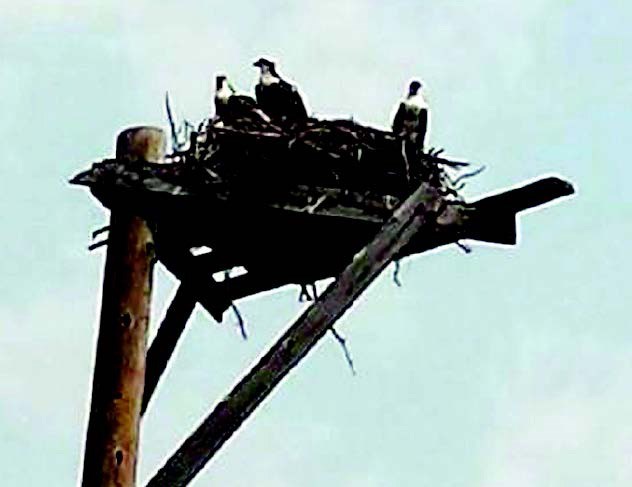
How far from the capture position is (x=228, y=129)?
23.7 ft

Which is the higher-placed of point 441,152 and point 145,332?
point 441,152

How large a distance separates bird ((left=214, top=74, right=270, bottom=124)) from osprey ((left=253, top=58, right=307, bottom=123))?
8 cm

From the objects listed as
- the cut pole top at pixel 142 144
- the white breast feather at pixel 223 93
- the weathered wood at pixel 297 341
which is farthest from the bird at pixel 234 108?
the weathered wood at pixel 297 341

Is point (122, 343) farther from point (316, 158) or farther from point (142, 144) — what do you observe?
point (316, 158)

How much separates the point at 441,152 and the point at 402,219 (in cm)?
103

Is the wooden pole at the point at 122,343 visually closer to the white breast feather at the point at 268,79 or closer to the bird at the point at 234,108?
the bird at the point at 234,108

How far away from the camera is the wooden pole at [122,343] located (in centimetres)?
618

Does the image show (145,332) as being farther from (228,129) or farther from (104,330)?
(228,129)

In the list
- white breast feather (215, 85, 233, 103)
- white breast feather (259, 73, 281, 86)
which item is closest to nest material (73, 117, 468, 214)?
white breast feather (215, 85, 233, 103)

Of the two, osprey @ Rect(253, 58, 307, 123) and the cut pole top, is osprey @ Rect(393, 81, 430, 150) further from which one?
the cut pole top

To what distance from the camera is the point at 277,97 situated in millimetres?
8844

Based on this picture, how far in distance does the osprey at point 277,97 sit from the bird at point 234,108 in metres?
0.08

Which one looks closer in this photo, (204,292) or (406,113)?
(204,292)

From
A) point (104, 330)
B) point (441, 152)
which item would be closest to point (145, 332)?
→ point (104, 330)
